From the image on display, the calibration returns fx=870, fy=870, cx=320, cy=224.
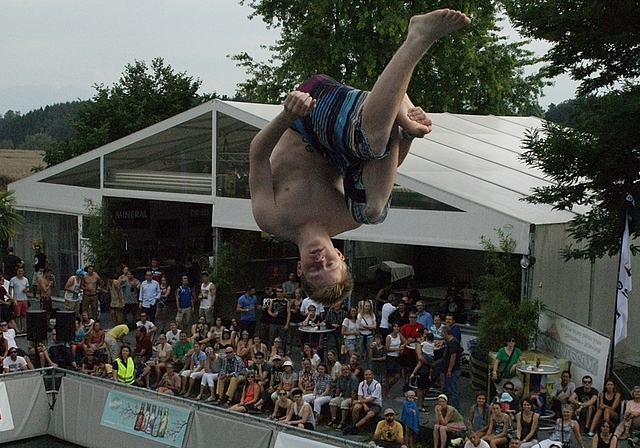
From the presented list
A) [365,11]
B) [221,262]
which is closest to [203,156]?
[221,262]

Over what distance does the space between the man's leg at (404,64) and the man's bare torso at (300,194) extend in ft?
1.56

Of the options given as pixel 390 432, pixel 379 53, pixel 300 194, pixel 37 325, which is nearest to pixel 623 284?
pixel 390 432

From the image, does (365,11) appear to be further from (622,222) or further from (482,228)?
(622,222)

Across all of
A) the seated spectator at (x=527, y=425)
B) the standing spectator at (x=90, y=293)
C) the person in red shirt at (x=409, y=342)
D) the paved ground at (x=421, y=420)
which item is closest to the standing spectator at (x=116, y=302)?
the standing spectator at (x=90, y=293)

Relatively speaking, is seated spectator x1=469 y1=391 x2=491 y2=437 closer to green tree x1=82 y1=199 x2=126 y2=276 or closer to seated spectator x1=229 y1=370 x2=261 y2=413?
seated spectator x1=229 y1=370 x2=261 y2=413

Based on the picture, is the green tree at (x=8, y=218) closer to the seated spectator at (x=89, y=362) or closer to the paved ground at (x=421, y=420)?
the seated spectator at (x=89, y=362)

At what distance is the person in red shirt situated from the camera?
36.5 ft

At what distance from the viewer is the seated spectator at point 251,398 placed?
432 inches

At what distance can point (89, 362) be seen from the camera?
12172 mm

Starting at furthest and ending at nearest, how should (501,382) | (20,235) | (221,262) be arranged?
(20,235) → (221,262) → (501,382)

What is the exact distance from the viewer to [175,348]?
40.4 feet

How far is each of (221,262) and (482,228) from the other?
509cm

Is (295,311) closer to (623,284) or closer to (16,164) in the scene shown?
(623,284)

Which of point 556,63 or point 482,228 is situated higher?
point 556,63
